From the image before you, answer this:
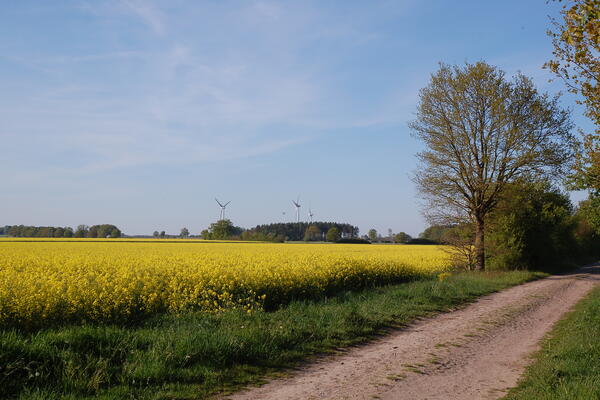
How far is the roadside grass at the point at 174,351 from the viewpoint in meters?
6.09

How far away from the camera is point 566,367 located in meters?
7.15

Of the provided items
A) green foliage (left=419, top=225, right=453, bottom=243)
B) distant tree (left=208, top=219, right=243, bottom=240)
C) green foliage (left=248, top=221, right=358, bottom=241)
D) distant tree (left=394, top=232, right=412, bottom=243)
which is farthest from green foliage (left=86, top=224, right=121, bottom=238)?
green foliage (left=419, top=225, right=453, bottom=243)

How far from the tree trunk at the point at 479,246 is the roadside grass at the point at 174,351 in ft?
50.3

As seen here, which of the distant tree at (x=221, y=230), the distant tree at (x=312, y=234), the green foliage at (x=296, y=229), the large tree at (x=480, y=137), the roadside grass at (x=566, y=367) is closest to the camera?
the roadside grass at (x=566, y=367)

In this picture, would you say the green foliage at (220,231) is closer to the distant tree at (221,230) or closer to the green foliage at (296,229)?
the distant tree at (221,230)

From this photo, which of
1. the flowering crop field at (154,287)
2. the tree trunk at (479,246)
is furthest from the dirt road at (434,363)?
the tree trunk at (479,246)

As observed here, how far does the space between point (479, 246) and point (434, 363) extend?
61.9ft

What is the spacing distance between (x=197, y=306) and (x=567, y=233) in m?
36.8

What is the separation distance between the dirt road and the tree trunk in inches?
481

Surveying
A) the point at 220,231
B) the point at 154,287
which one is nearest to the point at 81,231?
the point at 220,231

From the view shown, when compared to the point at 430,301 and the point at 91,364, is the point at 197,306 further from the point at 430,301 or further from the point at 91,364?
the point at 430,301

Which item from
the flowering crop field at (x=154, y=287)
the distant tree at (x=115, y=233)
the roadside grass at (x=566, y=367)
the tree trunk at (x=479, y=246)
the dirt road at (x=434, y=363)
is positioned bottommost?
the dirt road at (x=434, y=363)

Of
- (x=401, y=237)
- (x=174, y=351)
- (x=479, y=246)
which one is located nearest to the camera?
(x=174, y=351)

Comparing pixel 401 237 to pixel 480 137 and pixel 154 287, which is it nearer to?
pixel 480 137
